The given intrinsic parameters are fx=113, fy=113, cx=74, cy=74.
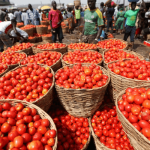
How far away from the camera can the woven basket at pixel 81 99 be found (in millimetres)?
2316

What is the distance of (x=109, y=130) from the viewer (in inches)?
105

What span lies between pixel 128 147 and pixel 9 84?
2916 millimetres

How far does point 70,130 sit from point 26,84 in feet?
4.89

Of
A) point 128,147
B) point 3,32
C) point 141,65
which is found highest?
point 3,32

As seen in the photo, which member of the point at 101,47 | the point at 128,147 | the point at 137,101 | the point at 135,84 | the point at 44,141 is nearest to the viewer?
the point at 44,141

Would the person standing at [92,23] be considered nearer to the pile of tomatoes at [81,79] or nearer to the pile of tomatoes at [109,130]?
the pile of tomatoes at [81,79]

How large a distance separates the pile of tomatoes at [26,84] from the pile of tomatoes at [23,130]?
0.43 m

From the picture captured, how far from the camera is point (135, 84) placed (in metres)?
2.56

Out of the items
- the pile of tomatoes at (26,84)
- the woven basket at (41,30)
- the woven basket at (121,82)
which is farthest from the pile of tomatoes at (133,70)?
the woven basket at (41,30)

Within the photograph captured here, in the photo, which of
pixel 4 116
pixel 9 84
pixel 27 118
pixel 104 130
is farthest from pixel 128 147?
pixel 9 84

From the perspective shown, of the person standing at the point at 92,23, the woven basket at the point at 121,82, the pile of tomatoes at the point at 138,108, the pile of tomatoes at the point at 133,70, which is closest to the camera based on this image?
the pile of tomatoes at the point at 138,108

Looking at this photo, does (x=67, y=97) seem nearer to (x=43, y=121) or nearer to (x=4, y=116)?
(x=43, y=121)

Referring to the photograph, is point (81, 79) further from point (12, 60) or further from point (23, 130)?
point (12, 60)

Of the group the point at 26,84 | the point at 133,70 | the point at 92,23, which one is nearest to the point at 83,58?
the point at 133,70
